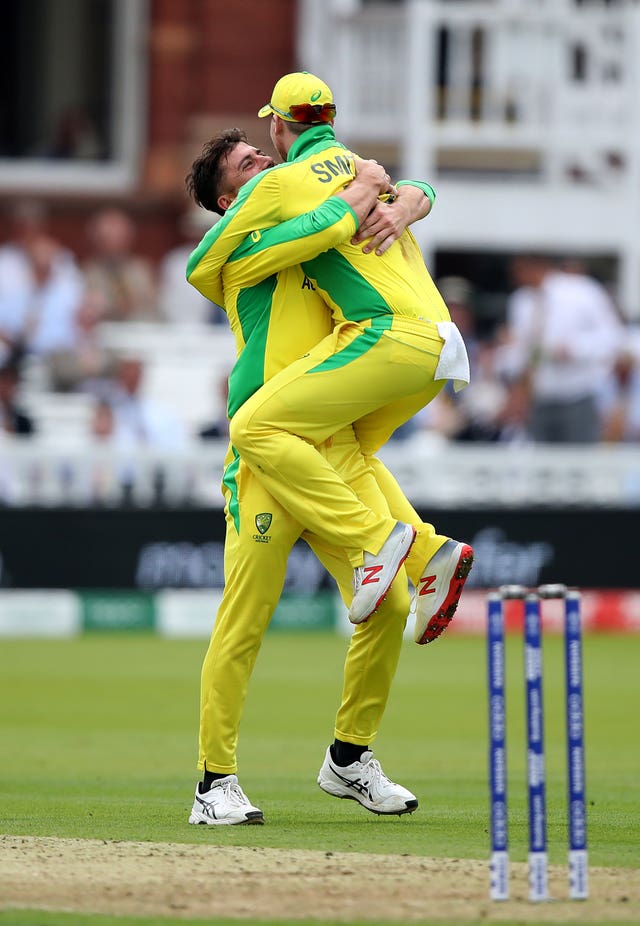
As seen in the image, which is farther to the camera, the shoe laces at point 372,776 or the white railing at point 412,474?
the white railing at point 412,474

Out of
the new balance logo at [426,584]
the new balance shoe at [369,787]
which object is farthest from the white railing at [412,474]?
the new balance logo at [426,584]

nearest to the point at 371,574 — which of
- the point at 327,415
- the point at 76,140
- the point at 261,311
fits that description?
the point at 327,415

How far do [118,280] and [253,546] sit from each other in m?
10.8

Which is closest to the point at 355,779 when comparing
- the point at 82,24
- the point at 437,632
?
the point at 437,632

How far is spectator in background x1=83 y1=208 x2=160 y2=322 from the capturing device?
1670cm

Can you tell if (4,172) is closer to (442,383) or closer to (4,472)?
(4,472)

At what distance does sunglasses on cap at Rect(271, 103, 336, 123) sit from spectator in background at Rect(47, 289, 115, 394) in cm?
943

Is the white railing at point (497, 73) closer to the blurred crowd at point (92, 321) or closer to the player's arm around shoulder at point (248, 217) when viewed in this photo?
the blurred crowd at point (92, 321)

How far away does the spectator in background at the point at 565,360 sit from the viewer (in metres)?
15.3

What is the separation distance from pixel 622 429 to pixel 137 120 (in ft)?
20.2

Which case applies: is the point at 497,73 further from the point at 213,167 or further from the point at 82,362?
the point at 213,167

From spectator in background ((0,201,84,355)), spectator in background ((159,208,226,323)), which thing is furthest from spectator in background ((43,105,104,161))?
spectator in background ((0,201,84,355))

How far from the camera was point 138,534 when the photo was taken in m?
14.5

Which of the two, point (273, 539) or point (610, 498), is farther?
point (610, 498)
